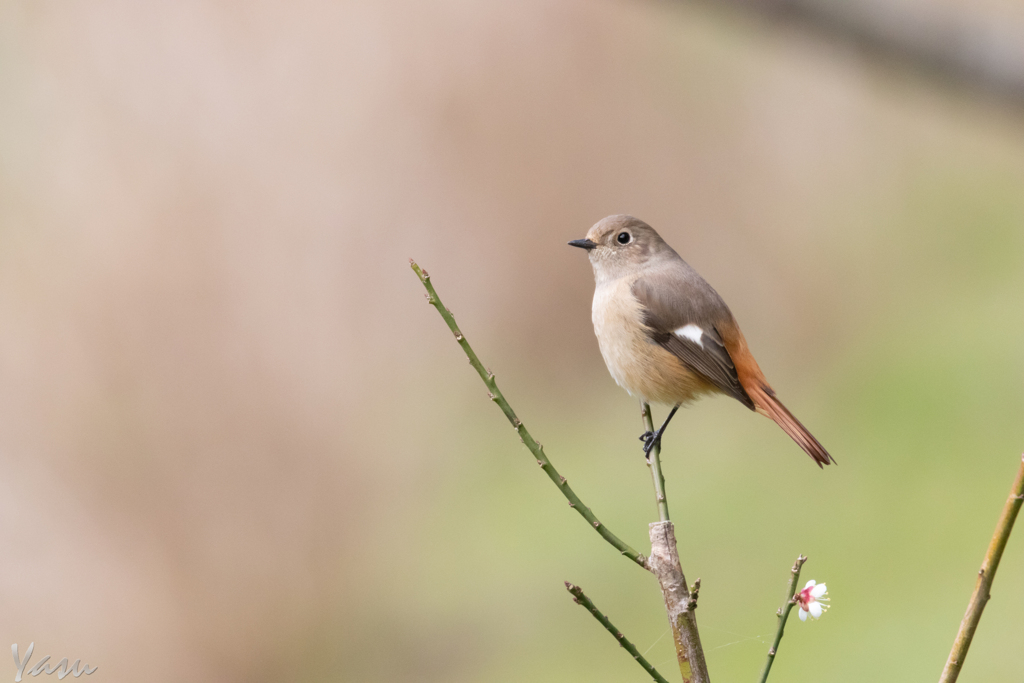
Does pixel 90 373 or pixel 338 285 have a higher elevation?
pixel 338 285

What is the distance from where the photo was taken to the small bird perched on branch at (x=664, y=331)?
2504mm

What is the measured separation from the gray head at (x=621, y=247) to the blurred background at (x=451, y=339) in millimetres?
2943

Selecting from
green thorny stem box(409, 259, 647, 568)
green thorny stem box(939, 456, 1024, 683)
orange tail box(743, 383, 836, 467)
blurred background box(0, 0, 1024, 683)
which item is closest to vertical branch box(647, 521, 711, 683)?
green thorny stem box(409, 259, 647, 568)

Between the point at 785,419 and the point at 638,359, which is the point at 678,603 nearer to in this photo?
the point at 785,419

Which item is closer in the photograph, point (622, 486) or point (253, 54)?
point (622, 486)

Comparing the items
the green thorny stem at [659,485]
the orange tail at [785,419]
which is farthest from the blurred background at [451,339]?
the green thorny stem at [659,485]

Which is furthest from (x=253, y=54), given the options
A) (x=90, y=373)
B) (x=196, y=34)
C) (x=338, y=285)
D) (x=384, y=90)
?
(x=90, y=373)

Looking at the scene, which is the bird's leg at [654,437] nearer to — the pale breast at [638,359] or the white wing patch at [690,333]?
the pale breast at [638,359]

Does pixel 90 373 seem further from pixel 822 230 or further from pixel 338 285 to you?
pixel 822 230

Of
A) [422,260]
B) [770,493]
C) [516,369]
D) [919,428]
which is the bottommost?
[770,493]

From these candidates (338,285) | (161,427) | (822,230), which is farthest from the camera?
(822,230)

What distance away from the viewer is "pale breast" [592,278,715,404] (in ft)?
8.27

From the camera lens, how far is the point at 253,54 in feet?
22.3

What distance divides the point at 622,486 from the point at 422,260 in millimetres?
2424
